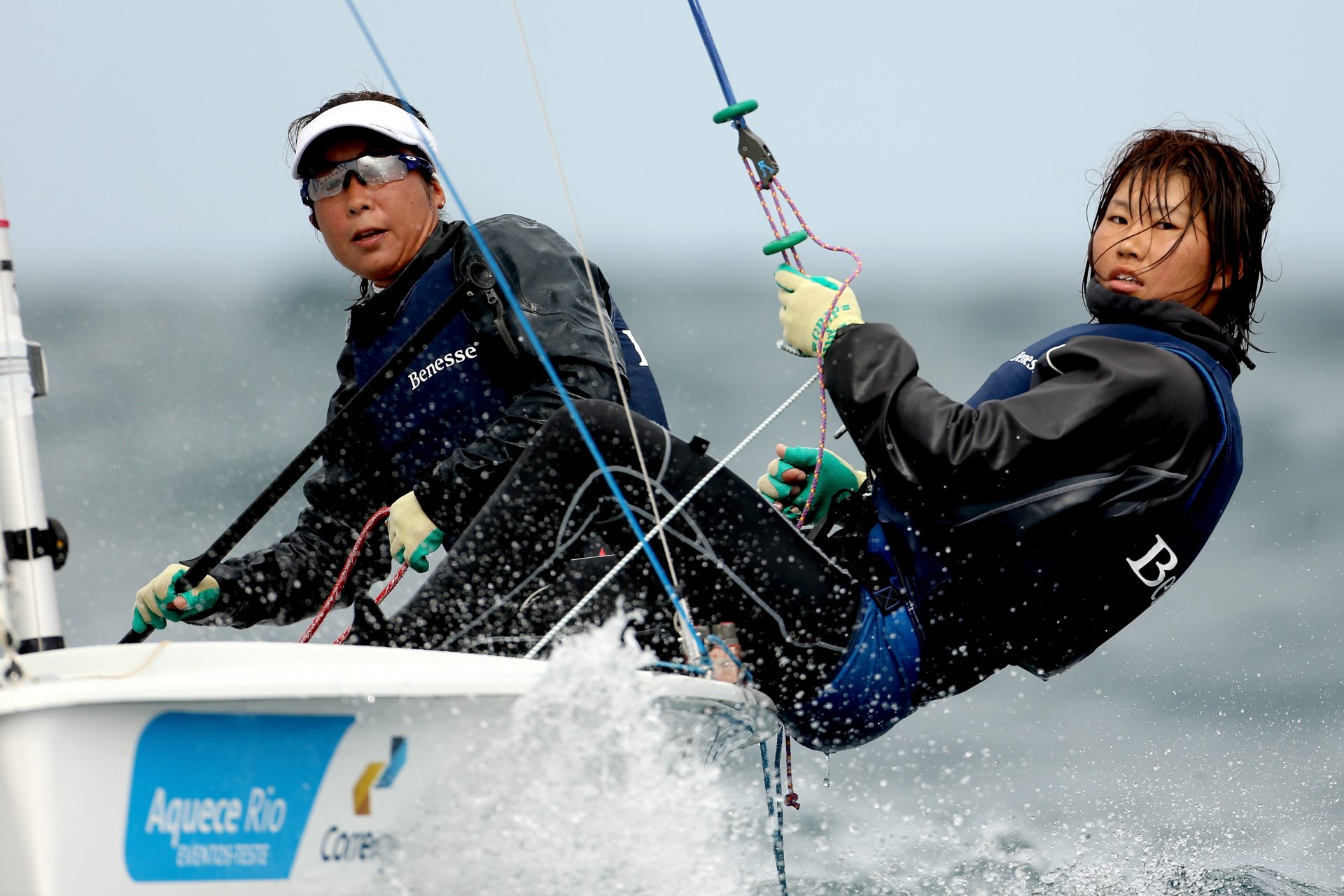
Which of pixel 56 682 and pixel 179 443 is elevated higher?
pixel 56 682

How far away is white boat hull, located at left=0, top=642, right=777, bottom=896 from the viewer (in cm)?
159

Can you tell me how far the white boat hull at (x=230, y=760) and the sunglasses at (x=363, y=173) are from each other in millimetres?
1147

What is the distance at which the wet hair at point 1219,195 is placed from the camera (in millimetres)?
2264

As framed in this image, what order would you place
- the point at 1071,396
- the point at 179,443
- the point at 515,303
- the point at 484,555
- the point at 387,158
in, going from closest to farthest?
the point at 1071,396, the point at 484,555, the point at 515,303, the point at 387,158, the point at 179,443

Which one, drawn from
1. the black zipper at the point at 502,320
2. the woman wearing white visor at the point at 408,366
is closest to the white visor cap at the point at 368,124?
the woman wearing white visor at the point at 408,366

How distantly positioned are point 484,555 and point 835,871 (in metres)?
2.35

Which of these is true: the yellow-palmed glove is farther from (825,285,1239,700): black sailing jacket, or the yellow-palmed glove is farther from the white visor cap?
the white visor cap

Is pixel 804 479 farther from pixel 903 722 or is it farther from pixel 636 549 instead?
pixel 903 722

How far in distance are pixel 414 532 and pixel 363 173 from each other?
0.76 metres

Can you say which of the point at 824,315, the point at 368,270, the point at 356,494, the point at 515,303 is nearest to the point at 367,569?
the point at 356,494

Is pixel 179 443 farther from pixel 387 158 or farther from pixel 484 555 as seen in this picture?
pixel 484 555

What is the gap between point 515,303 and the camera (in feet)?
8.14

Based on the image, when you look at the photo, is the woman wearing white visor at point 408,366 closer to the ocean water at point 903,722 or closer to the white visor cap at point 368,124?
the white visor cap at point 368,124

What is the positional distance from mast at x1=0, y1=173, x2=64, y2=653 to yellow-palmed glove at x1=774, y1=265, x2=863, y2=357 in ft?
3.70
